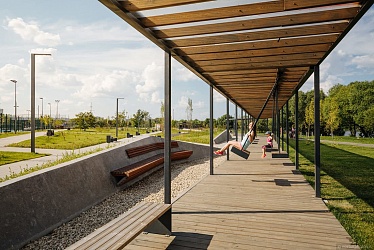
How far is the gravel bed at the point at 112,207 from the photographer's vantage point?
442 cm

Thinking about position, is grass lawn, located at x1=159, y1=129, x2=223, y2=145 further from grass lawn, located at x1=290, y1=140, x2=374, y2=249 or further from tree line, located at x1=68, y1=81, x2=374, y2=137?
grass lawn, located at x1=290, y1=140, x2=374, y2=249

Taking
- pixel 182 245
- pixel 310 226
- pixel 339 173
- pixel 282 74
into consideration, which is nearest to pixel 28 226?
pixel 182 245

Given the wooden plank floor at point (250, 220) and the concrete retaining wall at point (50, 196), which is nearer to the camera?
the wooden plank floor at point (250, 220)

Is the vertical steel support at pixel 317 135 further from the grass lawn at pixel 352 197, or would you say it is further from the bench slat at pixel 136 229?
the bench slat at pixel 136 229

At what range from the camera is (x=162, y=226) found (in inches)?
122

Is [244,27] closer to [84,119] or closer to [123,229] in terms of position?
[123,229]

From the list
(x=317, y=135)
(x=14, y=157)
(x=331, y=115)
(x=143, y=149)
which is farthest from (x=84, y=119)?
(x=331, y=115)

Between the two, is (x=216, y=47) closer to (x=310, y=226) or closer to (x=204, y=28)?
(x=204, y=28)

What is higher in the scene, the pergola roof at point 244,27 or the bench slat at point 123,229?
the pergola roof at point 244,27

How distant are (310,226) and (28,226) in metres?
4.36

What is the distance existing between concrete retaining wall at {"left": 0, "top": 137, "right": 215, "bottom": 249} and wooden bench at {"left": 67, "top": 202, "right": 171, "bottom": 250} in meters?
2.45

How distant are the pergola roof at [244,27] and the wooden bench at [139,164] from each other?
397 centimetres

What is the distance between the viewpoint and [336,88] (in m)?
49.4

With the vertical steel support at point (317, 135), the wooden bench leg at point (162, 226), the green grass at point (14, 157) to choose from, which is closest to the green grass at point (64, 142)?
the green grass at point (14, 157)
